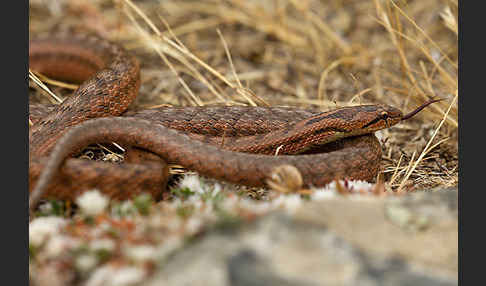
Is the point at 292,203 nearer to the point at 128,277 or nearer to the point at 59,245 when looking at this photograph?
the point at 128,277

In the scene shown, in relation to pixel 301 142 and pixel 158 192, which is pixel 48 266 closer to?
pixel 158 192

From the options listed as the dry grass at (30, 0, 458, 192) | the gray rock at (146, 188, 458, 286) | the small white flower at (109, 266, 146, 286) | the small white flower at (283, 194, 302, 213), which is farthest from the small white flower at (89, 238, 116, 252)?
the dry grass at (30, 0, 458, 192)

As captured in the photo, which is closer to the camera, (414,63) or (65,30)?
(414,63)

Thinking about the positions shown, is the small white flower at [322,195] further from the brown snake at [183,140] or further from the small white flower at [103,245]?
the small white flower at [103,245]

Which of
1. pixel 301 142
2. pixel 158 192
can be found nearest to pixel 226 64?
pixel 301 142

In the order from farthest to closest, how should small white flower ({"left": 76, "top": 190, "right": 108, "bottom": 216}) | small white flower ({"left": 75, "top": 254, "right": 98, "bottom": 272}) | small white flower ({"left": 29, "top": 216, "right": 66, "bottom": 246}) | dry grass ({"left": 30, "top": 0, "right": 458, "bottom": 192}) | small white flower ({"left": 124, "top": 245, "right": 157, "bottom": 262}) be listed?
dry grass ({"left": 30, "top": 0, "right": 458, "bottom": 192})
small white flower ({"left": 76, "top": 190, "right": 108, "bottom": 216})
small white flower ({"left": 29, "top": 216, "right": 66, "bottom": 246})
small white flower ({"left": 75, "top": 254, "right": 98, "bottom": 272})
small white flower ({"left": 124, "top": 245, "right": 157, "bottom": 262})

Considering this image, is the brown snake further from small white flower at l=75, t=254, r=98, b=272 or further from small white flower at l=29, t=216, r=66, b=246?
small white flower at l=75, t=254, r=98, b=272

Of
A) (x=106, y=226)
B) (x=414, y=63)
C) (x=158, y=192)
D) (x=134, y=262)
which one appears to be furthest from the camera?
(x=414, y=63)
